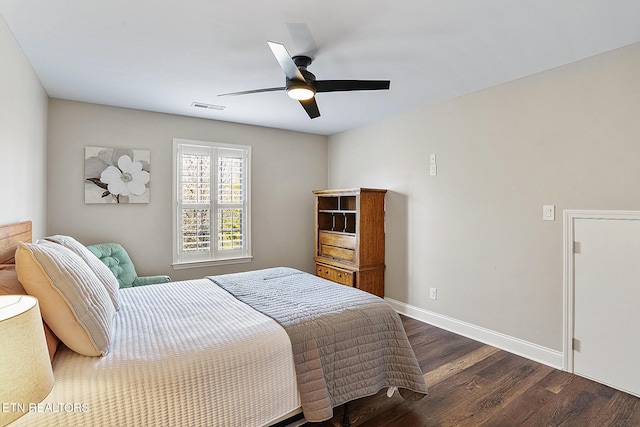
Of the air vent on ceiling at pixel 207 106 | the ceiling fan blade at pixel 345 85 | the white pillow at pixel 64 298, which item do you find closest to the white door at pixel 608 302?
the ceiling fan blade at pixel 345 85

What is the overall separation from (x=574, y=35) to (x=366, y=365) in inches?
103

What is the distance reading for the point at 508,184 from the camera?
3053 millimetres

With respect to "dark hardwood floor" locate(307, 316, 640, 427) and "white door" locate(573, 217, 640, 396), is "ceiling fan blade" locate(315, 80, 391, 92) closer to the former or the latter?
"white door" locate(573, 217, 640, 396)

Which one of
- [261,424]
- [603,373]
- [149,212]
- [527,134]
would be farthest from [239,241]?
[603,373]

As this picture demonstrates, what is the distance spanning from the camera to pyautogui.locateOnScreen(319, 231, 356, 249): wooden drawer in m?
4.21

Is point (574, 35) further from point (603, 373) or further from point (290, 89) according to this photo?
point (603, 373)

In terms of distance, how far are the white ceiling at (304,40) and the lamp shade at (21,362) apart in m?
1.85

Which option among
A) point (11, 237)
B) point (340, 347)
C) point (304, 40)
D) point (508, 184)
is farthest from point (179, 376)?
point (508, 184)

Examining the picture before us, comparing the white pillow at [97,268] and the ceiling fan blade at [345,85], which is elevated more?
the ceiling fan blade at [345,85]

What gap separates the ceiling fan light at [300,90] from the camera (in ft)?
7.31

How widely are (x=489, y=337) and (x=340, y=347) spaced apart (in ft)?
6.85

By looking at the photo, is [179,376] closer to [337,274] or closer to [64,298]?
[64,298]

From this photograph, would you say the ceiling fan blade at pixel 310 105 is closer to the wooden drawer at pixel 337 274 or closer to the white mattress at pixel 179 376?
the white mattress at pixel 179 376

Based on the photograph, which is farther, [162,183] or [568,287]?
[162,183]
